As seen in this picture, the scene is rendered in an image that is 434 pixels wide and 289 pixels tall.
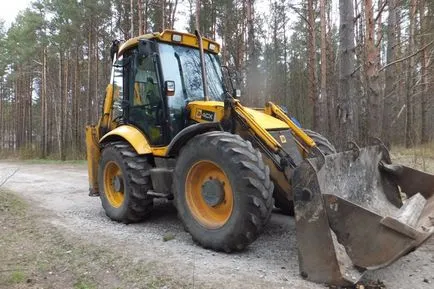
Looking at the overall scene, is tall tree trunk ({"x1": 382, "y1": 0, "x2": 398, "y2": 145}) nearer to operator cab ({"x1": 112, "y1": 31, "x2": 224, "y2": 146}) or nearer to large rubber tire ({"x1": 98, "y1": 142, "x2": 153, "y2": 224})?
operator cab ({"x1": 112, "y1": 31, "x2": 224, "y2": 146})

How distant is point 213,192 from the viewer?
4699 millimetres

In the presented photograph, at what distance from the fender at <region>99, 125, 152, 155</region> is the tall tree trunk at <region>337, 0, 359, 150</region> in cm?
362

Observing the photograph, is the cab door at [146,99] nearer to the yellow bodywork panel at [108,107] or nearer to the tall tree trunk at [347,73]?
the yellow bodywork panel at [108,107]

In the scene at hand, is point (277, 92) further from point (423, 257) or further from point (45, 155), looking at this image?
point (423, 257)

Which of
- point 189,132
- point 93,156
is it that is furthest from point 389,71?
point 189,132

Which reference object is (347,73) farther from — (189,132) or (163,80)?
(189,132)

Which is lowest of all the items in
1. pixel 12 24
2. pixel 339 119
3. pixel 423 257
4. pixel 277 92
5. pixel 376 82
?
pixel 423 257

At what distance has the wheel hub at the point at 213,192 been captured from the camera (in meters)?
4.65

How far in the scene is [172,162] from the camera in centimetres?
555

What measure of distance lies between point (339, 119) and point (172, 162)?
3677mm

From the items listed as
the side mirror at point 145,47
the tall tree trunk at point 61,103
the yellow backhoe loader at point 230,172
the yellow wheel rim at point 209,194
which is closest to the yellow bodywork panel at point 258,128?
the yellow backhoe loader at point 230,172

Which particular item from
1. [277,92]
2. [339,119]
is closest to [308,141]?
[339,119]

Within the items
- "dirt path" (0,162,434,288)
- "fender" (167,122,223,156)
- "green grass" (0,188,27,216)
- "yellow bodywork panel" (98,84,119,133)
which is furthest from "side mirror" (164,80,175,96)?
"green grass" (0,188,27,216)

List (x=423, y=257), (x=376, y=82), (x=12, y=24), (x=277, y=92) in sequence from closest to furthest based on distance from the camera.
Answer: (x=423, y=257), (x=376, y=82), (x=277, y=92), (x=12, y=24)
